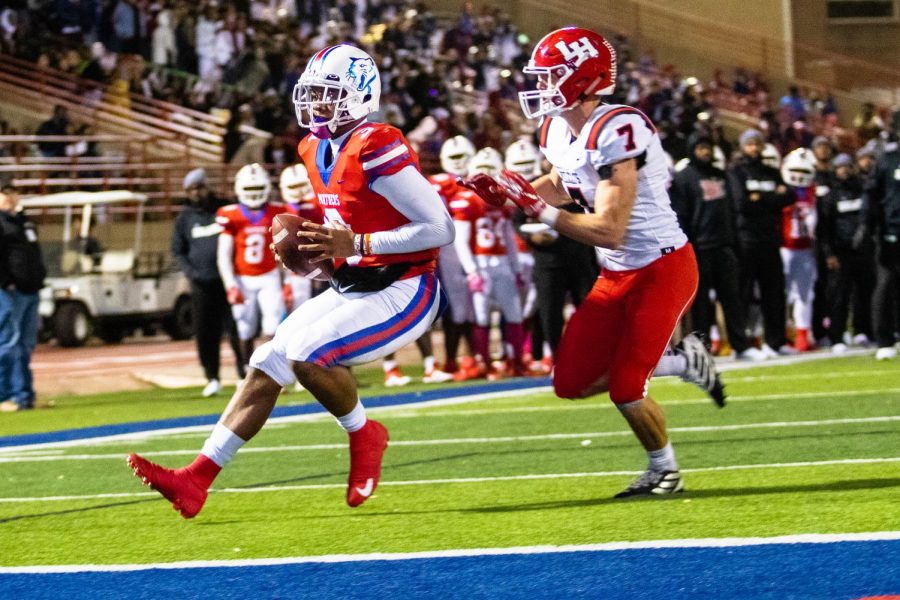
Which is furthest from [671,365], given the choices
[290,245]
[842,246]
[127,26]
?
[127,26]

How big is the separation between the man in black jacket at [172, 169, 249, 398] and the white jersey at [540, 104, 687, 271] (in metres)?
7.61

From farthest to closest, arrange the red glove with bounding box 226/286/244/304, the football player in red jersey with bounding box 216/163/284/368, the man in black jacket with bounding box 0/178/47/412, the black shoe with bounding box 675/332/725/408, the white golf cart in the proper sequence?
the white golf cart → the football player in red jersey with bounding box 216/163/284/368 → the red glove with bounding box 226/286/244/304 → the man in black jacket with bounding box 0/178/47/412 → the black shoe with bounding box 675/332/725/408

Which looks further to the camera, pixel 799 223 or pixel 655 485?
pixel 799 223

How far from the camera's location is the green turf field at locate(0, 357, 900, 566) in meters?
5.40

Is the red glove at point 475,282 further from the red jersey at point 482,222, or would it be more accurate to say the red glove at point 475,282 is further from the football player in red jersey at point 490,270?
the red jersey at point 482,222

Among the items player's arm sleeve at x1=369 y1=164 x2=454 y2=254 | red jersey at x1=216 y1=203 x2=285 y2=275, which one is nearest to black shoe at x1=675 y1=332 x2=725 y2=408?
player's arm sleeve at x1=369 y1=164 x2=454 y2=254

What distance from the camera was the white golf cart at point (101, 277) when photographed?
2075cm

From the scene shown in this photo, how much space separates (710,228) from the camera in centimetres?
1390

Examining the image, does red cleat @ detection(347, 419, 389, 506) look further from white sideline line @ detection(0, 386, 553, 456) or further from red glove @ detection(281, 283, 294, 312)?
red glove @ detection(281, 283, 294, 312)

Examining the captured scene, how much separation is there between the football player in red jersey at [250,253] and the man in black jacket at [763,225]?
4113 mm

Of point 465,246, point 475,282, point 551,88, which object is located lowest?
point 475,282

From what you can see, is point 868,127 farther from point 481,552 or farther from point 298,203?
point 481,552

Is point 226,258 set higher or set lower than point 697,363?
lower

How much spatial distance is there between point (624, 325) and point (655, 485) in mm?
610
